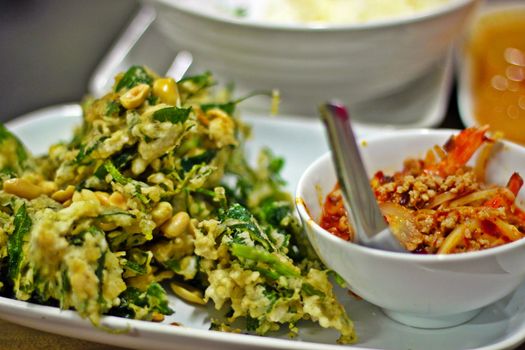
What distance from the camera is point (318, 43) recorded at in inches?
106

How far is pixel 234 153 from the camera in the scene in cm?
226

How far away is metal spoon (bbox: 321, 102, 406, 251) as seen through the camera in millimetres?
1491

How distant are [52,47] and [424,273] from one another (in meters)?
3.41

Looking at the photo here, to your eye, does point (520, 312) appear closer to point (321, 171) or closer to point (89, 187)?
point (321, 171)

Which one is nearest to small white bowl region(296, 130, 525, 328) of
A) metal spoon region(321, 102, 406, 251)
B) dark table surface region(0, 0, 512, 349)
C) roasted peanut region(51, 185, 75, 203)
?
metal spoon region(321, 102, 406, 251)

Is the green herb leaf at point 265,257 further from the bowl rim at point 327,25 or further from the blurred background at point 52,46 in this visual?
the blurred background at point 52,46

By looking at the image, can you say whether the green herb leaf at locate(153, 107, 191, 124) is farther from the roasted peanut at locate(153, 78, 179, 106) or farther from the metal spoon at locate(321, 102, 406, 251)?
the metal spoon at locate(321, 102, 406, 251)

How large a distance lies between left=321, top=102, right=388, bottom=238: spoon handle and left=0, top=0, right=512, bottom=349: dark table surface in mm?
1718

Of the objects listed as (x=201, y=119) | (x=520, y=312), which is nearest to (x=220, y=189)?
(x=201, y=119)

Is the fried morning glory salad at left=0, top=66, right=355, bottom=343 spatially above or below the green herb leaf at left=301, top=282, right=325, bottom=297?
below

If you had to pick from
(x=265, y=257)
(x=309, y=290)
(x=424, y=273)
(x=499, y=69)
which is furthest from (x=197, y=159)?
(x=499, y=69)

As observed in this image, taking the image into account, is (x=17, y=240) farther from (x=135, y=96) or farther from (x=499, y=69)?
(x=499, y=69)

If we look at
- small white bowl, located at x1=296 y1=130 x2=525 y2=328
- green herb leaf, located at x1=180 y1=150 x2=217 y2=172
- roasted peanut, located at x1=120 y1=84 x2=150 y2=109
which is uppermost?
small white bowl, located at x1=296 y1=130 x2=525 y2=328

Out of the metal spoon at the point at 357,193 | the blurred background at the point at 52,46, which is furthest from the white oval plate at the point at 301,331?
the blurred background at the point at 52,46
